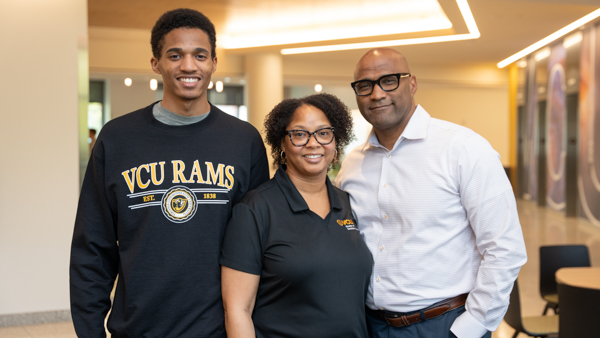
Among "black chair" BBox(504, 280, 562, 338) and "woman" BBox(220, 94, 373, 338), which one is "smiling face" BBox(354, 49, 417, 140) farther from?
"black chair" BBox(504, 280, 562, 338)

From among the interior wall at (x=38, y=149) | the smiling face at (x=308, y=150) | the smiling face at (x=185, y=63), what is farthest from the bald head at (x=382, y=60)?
the interior wall at (x=38, y=149)

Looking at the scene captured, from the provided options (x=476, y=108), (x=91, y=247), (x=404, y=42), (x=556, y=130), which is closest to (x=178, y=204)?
(x=91, y=247)

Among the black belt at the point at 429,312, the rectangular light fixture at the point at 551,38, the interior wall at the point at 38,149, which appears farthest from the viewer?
the rectangular light fixture at the point at 551,38

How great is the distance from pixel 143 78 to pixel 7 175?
6.39m

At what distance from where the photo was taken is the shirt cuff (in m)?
1.94

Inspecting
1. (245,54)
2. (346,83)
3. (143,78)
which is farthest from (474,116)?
(143,78)

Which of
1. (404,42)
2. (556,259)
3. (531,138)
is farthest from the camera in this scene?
(531,138)

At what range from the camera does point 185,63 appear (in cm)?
179

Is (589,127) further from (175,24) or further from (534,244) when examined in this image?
(175,24)

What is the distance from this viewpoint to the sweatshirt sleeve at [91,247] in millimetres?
1826

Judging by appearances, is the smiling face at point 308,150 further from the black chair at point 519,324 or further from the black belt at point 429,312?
the black chair at point 519,324

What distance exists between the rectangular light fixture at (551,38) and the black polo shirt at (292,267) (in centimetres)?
898

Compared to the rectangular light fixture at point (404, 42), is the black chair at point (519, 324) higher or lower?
lower

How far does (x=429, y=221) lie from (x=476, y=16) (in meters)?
7.97
